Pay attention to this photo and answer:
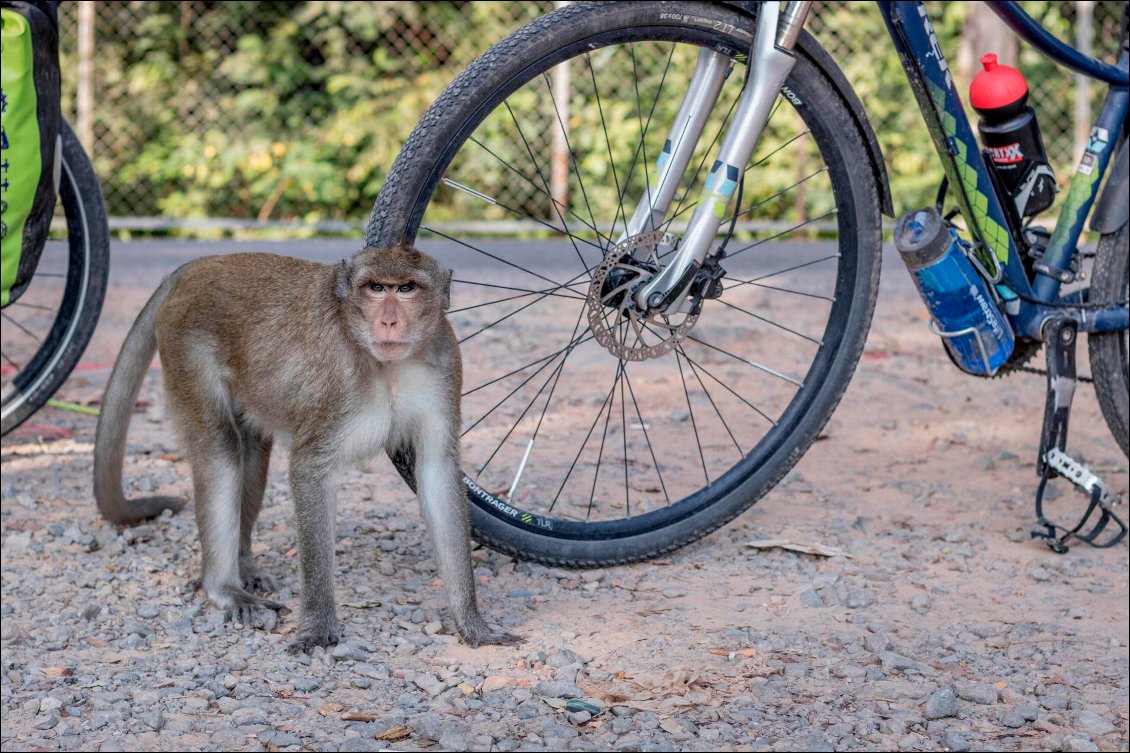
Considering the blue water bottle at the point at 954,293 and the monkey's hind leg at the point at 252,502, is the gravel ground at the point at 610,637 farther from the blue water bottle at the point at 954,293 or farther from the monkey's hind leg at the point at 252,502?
the blue water bottle at the point at 954,293

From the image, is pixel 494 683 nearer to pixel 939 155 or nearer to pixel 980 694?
pixel 980 694

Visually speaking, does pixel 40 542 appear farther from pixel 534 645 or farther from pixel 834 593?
pixel 834 593

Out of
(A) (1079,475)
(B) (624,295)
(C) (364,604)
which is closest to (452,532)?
(C) (364,604)

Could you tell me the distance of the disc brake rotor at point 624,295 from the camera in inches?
127

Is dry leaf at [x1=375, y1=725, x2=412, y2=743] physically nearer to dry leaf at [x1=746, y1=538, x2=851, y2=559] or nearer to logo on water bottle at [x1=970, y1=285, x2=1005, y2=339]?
dry leaf at [x1=746, y1=538, x2=851, y2=559]

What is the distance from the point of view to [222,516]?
10.3 ft

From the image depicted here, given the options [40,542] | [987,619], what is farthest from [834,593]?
[40,542]

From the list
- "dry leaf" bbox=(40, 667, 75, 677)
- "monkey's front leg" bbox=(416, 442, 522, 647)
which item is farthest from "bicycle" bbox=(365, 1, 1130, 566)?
"dry leaf" bbox=(40, 667, 75, 677)

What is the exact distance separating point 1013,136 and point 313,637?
89.5 inches

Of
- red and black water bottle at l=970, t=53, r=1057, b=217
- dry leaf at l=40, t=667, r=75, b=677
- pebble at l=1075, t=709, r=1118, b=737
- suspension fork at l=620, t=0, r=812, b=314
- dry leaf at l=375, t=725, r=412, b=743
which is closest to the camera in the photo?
dry leaf at l=375, t=725, r=412, b=743

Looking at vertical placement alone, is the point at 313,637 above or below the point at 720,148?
below

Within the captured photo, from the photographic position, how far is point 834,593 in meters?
3.34

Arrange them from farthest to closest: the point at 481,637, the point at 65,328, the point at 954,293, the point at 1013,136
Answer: the point at 65,328, the point at 1013,136, the point at 954,293, the point at 481,637

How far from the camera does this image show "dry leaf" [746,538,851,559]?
3.60m
